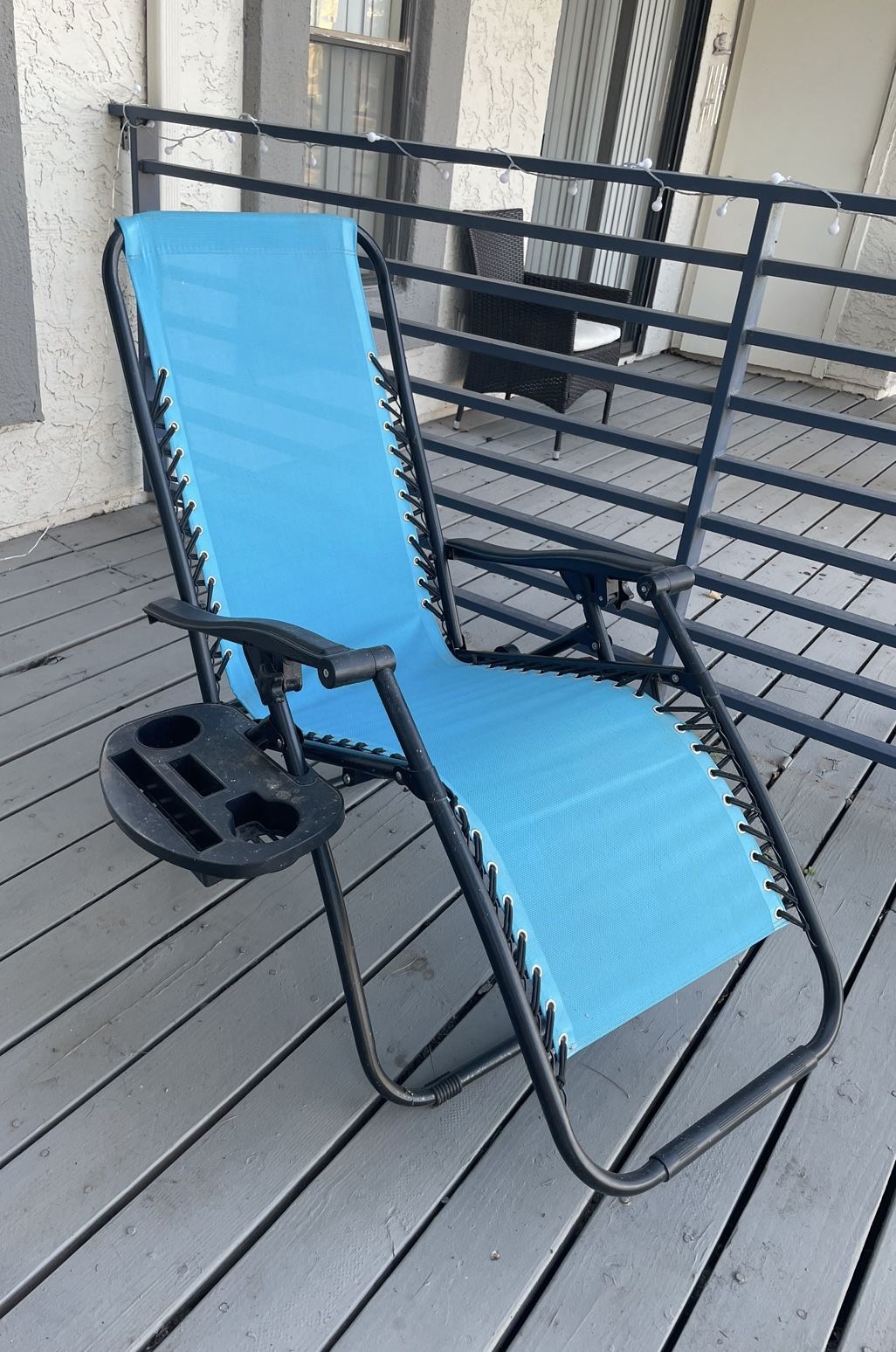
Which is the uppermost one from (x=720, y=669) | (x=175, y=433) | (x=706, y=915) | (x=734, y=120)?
(x=734, y=120)

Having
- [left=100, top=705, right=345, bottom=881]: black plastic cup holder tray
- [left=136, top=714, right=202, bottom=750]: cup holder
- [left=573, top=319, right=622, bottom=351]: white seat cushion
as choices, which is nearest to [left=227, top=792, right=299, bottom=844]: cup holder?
[left=100, top=705, right=345, bottom=881]: black plastic cup holder tray

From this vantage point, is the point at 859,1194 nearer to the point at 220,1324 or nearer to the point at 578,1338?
the point at 578,1338

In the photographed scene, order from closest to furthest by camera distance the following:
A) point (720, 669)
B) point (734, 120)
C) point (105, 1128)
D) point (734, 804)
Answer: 1. point (105, 1128)
2. point (734, 804)
3. point (720, 669)
4. point (734, 120)

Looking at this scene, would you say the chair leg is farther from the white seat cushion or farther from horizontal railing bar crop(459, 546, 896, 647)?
the white seat cushion

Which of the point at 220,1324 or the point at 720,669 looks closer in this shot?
the point at 220,1324

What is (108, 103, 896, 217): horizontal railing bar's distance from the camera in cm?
202

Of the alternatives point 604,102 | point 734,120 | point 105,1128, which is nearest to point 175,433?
point 105,1128

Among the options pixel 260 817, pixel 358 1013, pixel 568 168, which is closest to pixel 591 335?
pixel 568 168

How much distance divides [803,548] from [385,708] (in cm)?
138

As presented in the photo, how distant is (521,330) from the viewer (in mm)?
4660

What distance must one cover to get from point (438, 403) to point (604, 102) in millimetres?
2203

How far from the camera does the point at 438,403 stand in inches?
195

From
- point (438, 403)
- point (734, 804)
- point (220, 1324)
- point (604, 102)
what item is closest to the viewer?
point (220, 1324)

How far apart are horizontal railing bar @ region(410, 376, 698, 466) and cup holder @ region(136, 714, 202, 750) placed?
127cm
